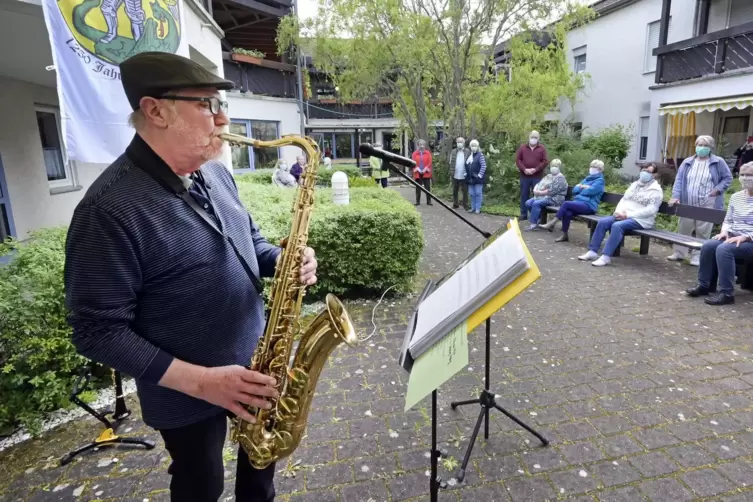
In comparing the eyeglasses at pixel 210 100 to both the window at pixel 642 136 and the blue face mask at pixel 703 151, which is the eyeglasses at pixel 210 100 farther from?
the window at pixel 642 136

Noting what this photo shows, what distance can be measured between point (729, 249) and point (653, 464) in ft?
13.1

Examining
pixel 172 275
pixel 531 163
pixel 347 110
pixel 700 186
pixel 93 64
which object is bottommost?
pixel 700 186

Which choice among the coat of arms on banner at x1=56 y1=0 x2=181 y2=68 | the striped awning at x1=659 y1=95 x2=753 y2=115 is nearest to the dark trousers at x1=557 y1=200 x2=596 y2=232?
the striped awning at x1=659 y1=95 x2=753 y2=115

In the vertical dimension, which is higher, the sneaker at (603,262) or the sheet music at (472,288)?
the sheet music at (472,288)

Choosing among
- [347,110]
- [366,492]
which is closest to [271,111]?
[347,110]

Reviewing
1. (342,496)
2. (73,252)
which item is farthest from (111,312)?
(342,496)

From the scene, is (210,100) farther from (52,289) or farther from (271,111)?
(271,111)

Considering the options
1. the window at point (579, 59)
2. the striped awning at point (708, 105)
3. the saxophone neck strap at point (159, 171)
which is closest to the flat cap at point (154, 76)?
the saxophone neck strap at point (159, 171)

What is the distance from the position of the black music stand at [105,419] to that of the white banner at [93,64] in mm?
1936

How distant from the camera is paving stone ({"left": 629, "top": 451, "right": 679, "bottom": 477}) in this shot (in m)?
2.70

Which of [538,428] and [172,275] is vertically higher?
[172,275]

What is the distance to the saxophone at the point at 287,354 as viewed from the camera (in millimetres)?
1930

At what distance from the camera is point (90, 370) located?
356cm

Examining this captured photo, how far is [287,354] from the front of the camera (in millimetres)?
1950
